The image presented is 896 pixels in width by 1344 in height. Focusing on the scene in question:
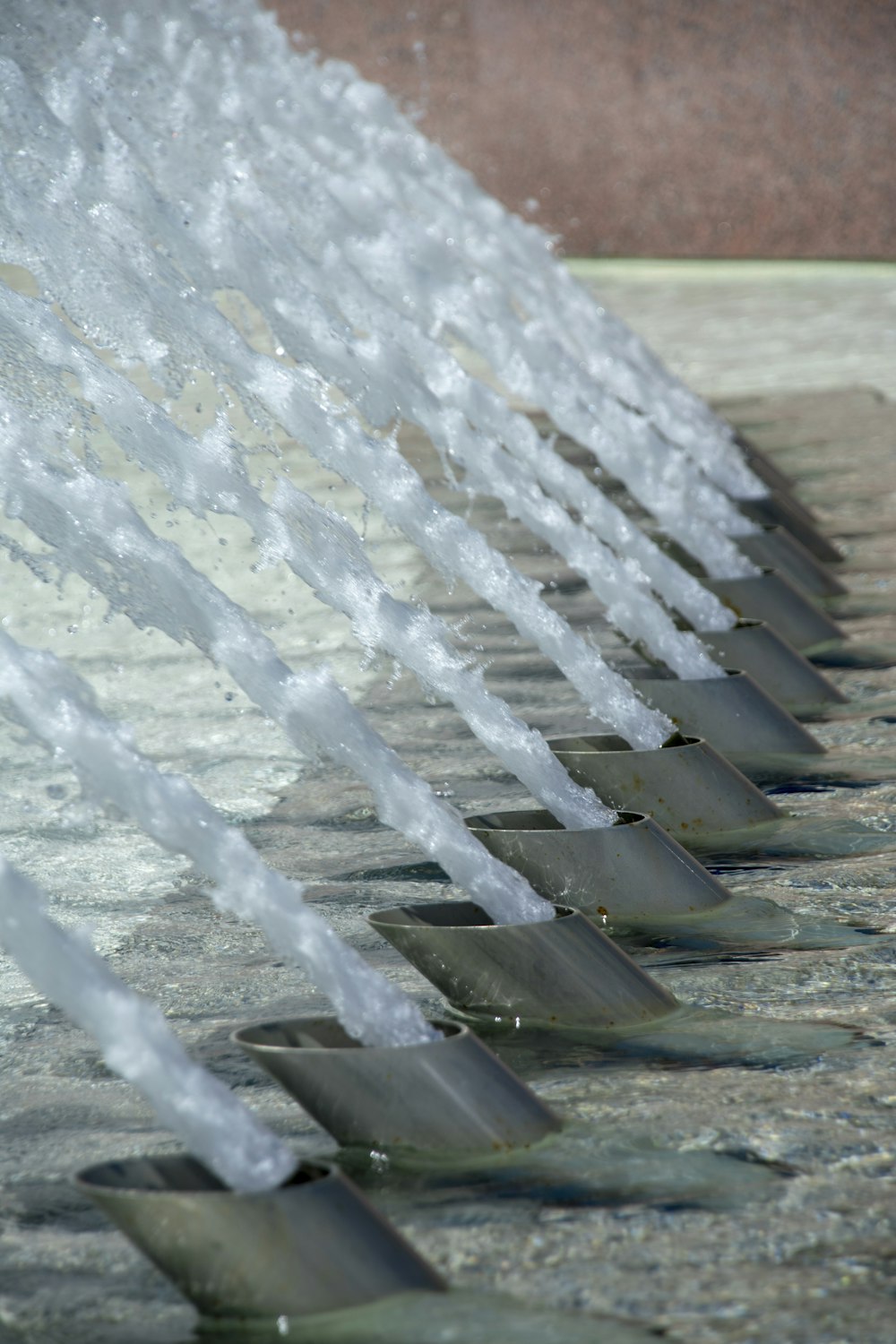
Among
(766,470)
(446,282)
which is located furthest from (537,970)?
(446,282)

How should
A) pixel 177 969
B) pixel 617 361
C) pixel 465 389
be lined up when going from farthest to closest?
pixel 617 361
pixel 465 389
pixel 177 969

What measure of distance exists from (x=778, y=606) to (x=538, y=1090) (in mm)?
2358

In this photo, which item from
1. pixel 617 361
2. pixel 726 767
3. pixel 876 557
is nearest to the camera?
pixel 726 767

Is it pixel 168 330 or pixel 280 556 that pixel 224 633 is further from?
pixel 168 330

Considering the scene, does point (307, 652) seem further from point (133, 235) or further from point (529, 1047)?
point (529, 1047)

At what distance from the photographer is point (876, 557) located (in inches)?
203

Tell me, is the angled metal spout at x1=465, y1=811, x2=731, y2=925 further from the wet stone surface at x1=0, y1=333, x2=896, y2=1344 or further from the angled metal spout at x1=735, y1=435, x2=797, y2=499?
the angled metal spout at x1=735, y1=435, x2=797, y2=499

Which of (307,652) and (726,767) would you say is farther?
(307,652)

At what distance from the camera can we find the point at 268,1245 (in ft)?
5.13

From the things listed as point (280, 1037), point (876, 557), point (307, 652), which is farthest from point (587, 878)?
point (876, 557)

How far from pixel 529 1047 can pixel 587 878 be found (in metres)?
0.41

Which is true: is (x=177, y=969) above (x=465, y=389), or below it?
below

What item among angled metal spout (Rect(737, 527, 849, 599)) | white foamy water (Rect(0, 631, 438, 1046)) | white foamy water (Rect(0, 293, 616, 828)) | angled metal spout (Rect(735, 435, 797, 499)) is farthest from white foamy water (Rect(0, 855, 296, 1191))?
angled metal spout (Rect(735, 435, 797, 499))

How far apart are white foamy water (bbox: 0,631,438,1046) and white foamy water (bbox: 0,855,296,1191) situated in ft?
0.91
